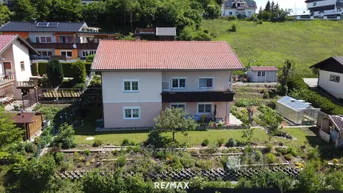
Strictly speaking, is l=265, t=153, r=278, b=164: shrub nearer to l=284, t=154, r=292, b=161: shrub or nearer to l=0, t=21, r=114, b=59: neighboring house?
l=284, t=154, r=292, b=161: shrub

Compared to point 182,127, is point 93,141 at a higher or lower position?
lower

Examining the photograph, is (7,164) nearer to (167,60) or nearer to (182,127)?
(182,127)

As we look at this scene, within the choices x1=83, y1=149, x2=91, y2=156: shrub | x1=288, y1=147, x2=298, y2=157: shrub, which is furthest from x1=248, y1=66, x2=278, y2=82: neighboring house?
x1=83, y1=149, x2=91, y2=156: shrub

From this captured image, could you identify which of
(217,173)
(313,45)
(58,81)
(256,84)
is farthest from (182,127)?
(313,45)

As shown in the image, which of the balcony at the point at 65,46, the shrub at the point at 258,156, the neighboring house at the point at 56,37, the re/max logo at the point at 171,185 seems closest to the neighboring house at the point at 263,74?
the shrub at the point at 258,156

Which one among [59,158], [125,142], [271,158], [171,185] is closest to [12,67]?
[59,158]

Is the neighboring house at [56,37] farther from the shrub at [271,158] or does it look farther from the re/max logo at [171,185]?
the shrub at [271,158]
